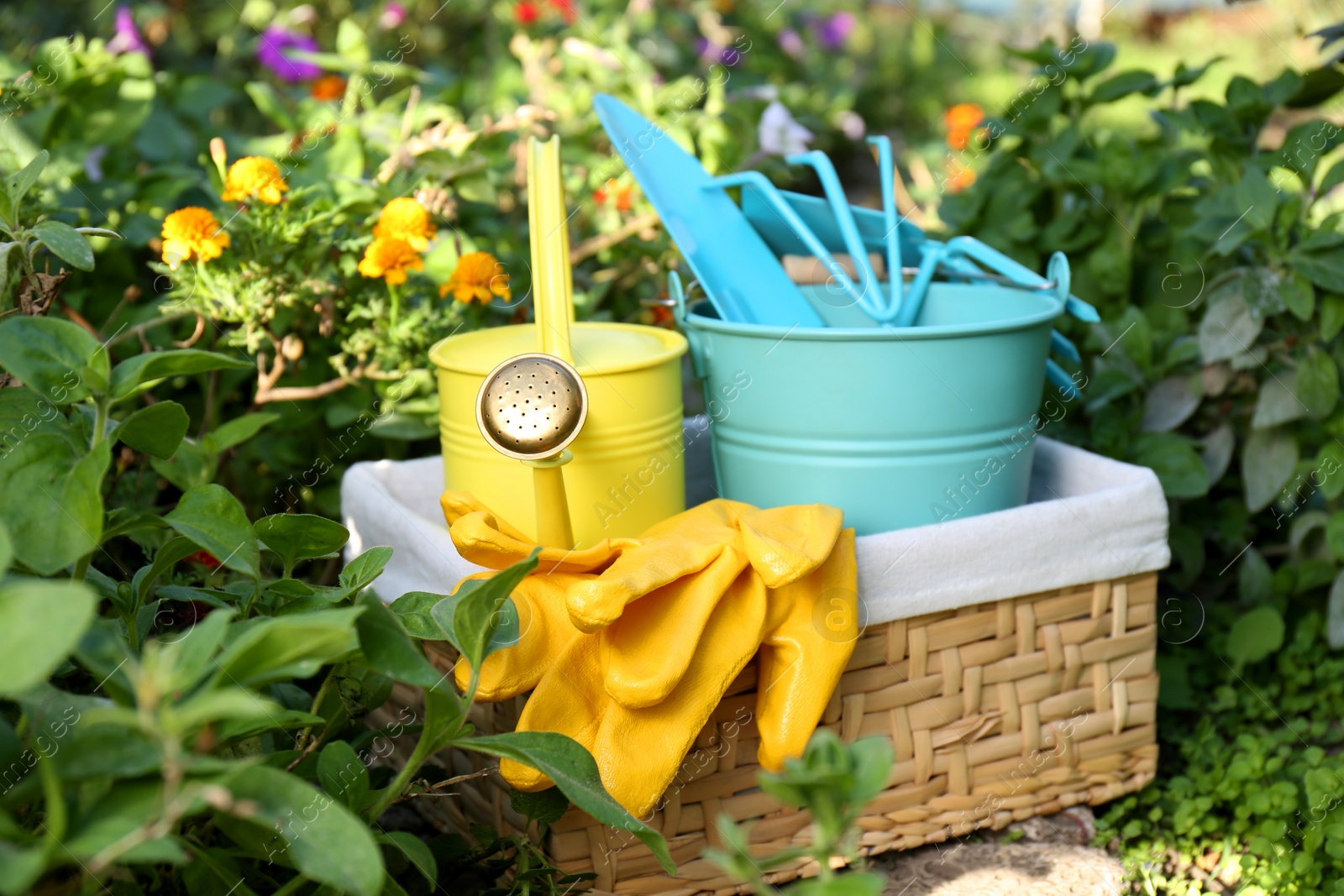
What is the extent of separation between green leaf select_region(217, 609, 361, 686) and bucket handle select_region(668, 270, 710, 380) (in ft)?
1.92

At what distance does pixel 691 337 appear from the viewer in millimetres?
1094

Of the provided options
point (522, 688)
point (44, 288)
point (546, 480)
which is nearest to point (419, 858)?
point (522, 688)

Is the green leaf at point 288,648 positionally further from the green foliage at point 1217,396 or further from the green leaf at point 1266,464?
the green leaf at point 1266,464

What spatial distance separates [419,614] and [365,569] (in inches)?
1.9

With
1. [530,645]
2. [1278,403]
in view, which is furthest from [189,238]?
[1278,403]

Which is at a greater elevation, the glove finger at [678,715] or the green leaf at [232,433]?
the green leaf at [232,433]

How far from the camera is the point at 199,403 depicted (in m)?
1.37

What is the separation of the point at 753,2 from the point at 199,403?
3150 mm

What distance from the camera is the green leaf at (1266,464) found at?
4.25 ft

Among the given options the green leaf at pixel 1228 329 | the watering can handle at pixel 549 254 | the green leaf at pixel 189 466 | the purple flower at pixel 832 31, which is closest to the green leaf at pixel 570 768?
the watering can handle at pixel 549 254

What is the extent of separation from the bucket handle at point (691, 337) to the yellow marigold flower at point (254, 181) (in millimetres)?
406

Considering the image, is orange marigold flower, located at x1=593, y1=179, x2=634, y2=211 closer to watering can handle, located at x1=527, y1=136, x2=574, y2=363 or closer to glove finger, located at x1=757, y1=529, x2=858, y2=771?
Result: watering can handle, located at x1=527, y1=136, x2=574, y2=363

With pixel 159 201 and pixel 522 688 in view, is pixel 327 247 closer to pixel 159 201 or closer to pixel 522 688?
pixel 159 201

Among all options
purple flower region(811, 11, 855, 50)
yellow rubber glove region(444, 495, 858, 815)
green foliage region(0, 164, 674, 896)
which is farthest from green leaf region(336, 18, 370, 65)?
purple flower region(811, 11, 855, 50)
